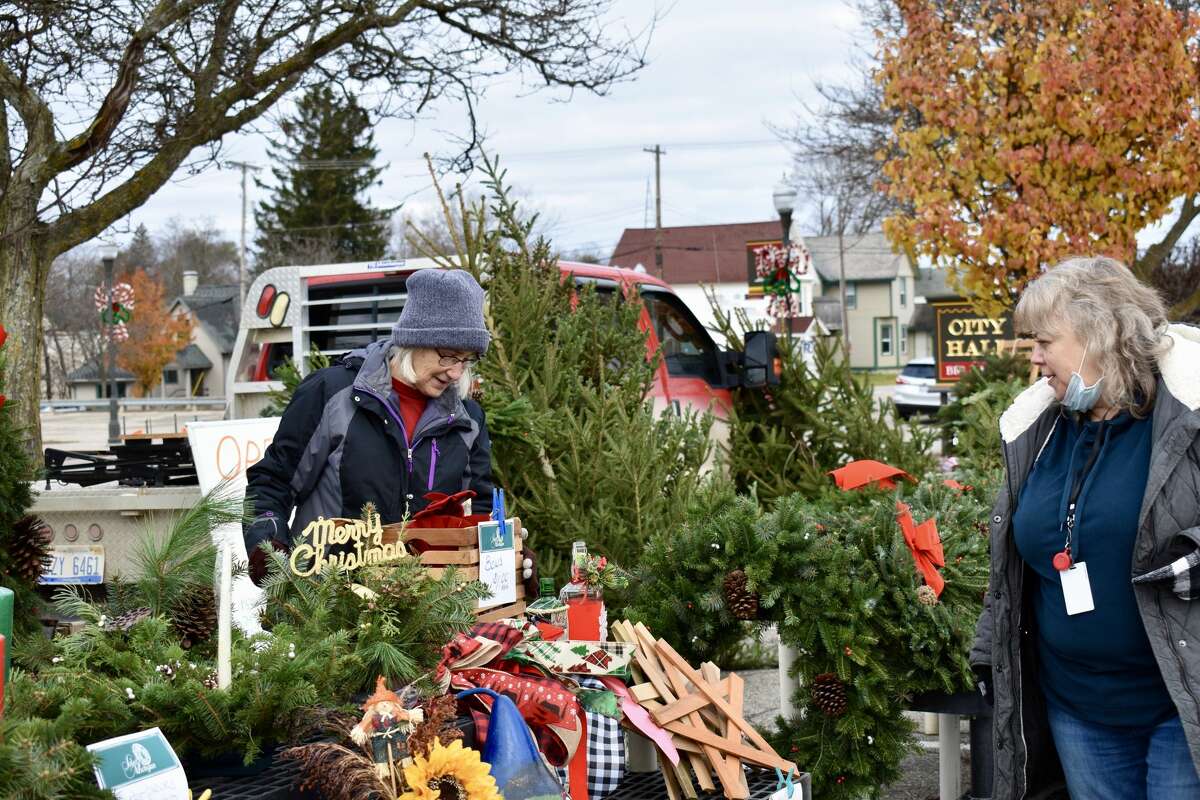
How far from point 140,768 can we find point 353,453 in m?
1.74

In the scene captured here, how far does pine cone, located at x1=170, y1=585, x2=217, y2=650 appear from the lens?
2324 millimetres

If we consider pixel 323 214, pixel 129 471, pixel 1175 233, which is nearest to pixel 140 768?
pixel 129 471

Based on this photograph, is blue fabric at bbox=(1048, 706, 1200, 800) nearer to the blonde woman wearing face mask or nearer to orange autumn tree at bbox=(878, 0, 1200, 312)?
the blonde woman wearing face mask

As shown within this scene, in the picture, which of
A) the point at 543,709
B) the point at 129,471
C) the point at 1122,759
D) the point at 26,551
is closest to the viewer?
the point at 543,709

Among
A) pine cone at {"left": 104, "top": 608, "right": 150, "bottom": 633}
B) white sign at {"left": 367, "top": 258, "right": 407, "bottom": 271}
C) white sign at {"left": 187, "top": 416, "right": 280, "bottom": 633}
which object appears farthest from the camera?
white sign at {"left": 367, "top": 258, "right": 407, "bottom": 271}

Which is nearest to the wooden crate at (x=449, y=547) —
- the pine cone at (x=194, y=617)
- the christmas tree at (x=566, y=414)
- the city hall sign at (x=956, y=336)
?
the pine cone at (x=194, y=617)

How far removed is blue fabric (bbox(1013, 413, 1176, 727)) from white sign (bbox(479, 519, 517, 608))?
4.06 ft

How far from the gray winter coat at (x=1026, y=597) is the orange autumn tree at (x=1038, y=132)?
8.32 m

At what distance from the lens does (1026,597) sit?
10.5 ft

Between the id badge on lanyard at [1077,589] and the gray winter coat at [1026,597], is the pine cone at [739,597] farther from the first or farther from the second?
the id badge on lanyard at [1077,589]

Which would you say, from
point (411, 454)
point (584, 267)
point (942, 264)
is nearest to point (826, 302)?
point (942, 264)

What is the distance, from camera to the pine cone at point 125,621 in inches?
89.1

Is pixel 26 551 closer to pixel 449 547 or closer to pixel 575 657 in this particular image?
pixel 449 547

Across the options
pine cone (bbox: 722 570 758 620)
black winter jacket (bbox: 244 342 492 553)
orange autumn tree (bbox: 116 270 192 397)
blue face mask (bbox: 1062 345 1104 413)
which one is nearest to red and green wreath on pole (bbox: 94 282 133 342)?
orange autumn tree (bbox: 116 270 192 397)
